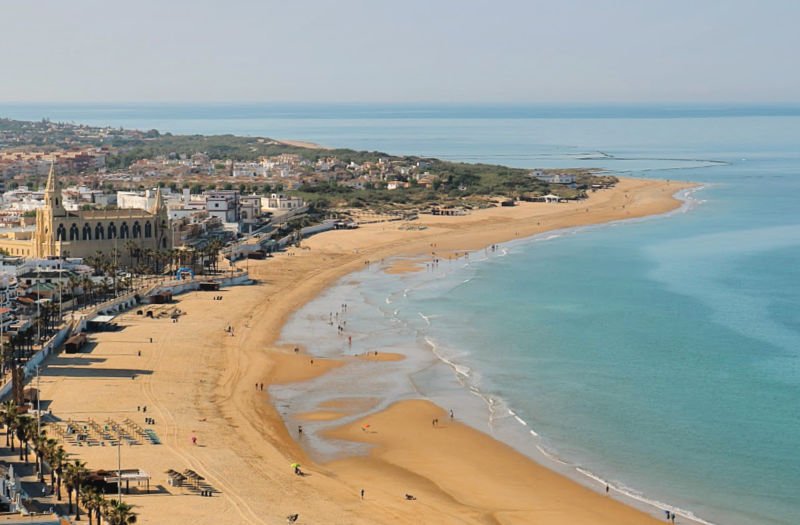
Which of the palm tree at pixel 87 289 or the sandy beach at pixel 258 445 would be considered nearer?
the sandy beach at pixel 258 445

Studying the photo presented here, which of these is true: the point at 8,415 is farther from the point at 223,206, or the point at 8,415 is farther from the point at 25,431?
the point at 223,206

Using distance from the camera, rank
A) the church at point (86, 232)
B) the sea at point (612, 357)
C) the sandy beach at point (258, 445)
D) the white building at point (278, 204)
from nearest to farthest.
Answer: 1. the sandy beach at point (258, 445)
2. the sea at point (612, 357)
3. the church at point (86, 232)
4. the white building at point (278, 204)

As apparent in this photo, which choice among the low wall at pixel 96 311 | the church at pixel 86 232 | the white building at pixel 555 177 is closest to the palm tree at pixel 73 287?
the low wall at pixel 96 311

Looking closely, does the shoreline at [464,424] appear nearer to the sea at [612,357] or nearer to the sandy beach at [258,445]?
the sea at [612,357]

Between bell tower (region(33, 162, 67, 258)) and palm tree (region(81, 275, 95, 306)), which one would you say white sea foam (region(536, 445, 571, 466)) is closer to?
palm tree (region(81, 275, 95, 306))

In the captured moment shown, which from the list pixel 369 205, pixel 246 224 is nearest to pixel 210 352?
pixel 246 224

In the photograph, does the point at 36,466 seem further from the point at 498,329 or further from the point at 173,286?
the point at 173,286

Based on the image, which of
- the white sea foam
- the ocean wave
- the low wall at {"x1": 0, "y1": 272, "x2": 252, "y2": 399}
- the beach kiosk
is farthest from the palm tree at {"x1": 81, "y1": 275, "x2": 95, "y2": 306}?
the ocean wave
